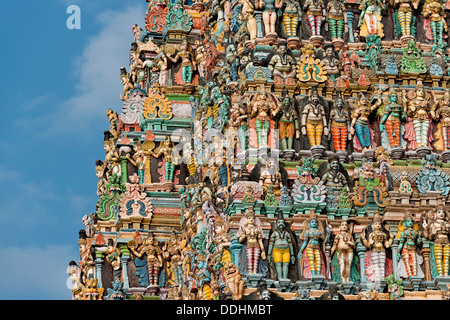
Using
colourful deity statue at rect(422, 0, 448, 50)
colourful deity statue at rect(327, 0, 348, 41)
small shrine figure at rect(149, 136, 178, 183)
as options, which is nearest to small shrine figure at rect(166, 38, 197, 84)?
small shrine figure at rect(149, 136, 178, 183)

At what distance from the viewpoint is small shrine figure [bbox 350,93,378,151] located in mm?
51938

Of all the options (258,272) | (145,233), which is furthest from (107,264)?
(258,272)

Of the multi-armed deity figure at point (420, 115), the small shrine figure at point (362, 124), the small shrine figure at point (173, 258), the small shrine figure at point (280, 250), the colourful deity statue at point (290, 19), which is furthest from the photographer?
the small shrine figure at point (173, 258)

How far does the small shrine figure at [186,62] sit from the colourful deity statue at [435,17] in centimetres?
1178

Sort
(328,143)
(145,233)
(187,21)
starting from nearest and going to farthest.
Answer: (328,143)
(145,233)
(187,21)

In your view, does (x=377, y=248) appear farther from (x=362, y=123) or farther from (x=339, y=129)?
(x=362, y=123)

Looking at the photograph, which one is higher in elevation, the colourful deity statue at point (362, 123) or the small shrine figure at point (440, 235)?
the colourful deity statue at point (362, 123)

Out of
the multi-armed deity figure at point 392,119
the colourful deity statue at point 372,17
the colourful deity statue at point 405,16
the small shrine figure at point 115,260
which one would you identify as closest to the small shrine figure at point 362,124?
the multi-armed deity figure at point 392,119

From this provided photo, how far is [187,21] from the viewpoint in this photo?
65.0 meters

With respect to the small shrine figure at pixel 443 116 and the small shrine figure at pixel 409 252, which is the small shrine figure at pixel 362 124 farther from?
the small shrine figure at pixel 409 252

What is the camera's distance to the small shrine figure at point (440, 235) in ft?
162
